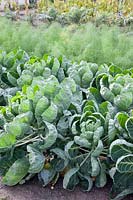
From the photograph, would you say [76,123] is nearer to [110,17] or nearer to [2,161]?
[2,161]

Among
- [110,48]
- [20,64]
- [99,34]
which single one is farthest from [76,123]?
[99,34]

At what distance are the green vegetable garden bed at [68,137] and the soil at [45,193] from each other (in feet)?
0.15

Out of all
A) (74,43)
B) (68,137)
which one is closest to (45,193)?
(68,137)

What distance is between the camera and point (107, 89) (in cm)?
276

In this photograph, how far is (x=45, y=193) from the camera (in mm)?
2559

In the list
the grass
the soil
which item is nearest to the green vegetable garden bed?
the soil

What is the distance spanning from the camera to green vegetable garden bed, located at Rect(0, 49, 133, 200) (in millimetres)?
2424

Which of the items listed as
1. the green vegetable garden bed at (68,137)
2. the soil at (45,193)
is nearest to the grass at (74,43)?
the green vegetable garden bed at (68,137)

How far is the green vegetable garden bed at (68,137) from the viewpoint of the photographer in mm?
2424

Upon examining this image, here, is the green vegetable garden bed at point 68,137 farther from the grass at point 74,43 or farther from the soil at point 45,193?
the grass at point 74,43

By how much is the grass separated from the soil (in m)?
2.01

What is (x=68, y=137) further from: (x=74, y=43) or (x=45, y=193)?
(x=74, y=43)

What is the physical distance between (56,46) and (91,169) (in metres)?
2.40

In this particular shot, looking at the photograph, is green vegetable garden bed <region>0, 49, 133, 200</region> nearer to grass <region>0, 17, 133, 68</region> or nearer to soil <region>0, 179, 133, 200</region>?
soil <region>0, 179, 133, 200</region>
